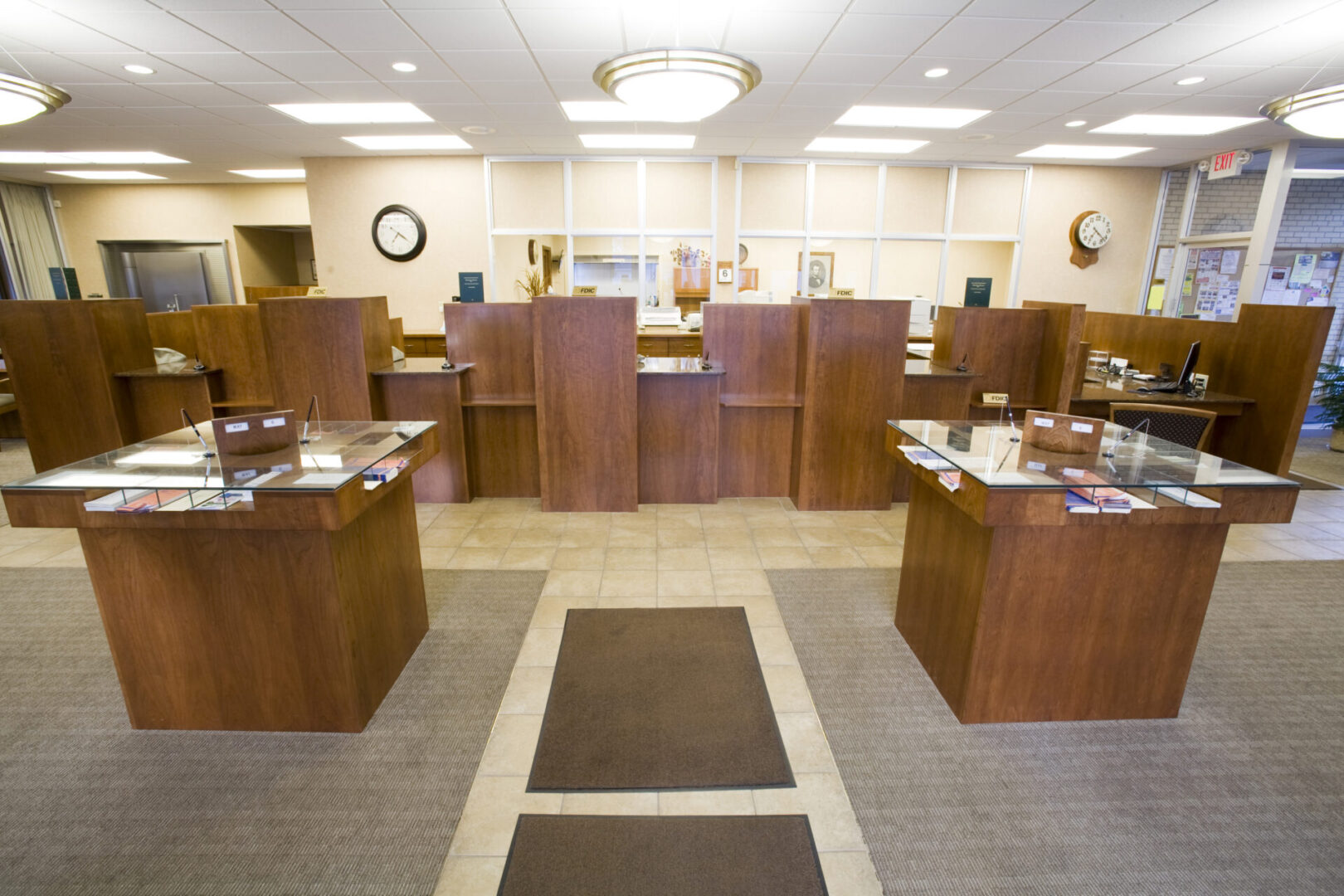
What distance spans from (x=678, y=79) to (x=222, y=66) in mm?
3549

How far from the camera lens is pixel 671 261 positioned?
813 centimetres

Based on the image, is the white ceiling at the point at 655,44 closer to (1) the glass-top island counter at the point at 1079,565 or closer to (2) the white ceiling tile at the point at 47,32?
(2) the white ceiling tile at the point at 47,32

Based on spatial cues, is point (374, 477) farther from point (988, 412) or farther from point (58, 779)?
point (988, 412)

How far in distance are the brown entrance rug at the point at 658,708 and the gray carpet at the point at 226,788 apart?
292 mm

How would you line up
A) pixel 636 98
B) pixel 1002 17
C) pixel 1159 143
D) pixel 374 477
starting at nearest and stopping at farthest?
pixel 374 477 < pixel 636 98 < pixel 1002 17 < pixel 1159 143

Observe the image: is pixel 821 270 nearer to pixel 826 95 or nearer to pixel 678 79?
pixel 826 95

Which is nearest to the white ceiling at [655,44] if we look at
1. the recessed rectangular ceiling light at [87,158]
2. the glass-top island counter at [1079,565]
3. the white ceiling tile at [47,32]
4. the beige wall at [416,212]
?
the white ceiling tile at [47,32]

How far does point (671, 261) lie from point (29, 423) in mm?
6460

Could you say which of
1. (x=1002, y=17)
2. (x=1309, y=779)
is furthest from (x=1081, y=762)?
(x=1002, y=17)

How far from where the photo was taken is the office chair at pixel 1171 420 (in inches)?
130

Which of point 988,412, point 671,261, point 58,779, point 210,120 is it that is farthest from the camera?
point 671,261

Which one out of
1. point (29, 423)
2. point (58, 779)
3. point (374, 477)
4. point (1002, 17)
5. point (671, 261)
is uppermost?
point (1002, 17)

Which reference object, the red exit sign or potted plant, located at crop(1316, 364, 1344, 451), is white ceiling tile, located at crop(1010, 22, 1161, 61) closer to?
the red exit sign

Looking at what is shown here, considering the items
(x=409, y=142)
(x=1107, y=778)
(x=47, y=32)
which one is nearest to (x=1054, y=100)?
(x=1107, y=778)
